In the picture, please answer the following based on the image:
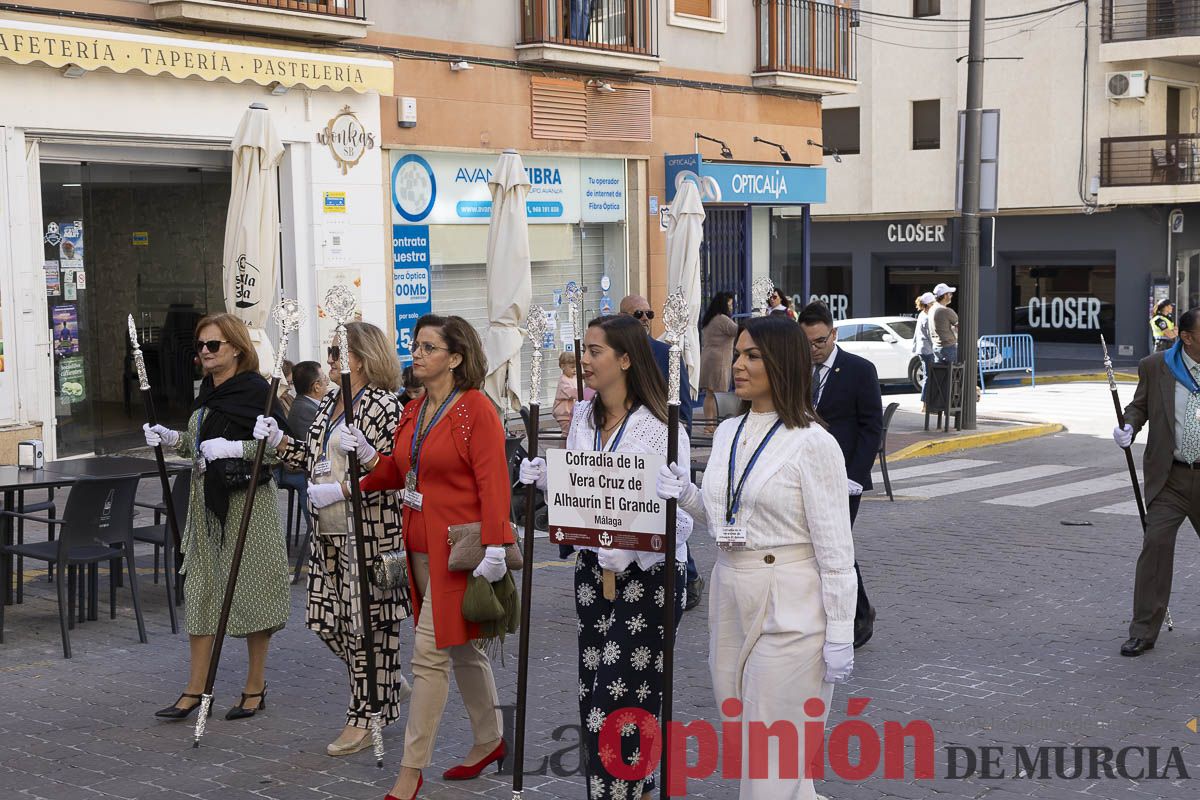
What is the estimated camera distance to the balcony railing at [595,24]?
19609mm

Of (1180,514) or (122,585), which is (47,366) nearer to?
(122,585)

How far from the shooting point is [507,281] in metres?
13.5

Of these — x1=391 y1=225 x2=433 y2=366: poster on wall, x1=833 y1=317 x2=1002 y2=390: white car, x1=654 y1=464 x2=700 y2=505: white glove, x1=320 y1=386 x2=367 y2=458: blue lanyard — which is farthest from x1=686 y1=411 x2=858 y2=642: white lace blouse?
x1=833 y1=317 x2=1002 y2=390: white car

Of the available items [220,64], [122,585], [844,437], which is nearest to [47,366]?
[220,64]

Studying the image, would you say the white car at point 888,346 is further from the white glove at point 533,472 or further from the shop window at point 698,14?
the white glove at point 533,472

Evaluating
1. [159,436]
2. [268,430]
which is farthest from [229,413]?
[268,430]

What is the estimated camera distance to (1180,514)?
8.13 meters

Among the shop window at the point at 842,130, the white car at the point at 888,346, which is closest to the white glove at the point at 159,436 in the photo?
the white car at the point at 888,346

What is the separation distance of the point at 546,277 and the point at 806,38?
7769 mm

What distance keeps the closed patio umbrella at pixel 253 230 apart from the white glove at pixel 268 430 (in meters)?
4.79

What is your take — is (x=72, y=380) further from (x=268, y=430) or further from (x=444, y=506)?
(x=444, y=506)

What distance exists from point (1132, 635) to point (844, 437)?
2.02 metres

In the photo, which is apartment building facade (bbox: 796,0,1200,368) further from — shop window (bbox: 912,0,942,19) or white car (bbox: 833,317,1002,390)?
white car (bbox: 833,317,1002,390)

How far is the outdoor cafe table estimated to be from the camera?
8.76 m
